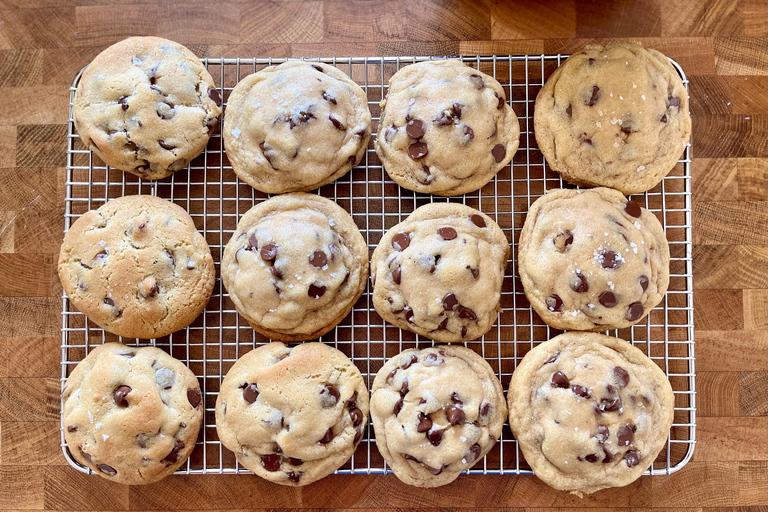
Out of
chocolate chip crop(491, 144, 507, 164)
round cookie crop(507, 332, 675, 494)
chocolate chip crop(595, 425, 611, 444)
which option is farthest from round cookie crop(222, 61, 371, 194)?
chocolate chip crop(595, 425, 611, 444)

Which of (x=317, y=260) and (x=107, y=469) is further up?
(x=317, y=260)

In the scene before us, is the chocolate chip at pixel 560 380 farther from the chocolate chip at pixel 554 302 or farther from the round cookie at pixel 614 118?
the round cookie at pixel 614 118

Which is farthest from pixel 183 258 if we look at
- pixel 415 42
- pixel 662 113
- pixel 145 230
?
pixel 662 113

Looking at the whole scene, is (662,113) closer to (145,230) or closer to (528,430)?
(528,430)

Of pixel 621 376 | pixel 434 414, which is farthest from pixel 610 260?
pixel 434 414

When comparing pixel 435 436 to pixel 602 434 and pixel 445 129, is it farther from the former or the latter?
pixel 445 129

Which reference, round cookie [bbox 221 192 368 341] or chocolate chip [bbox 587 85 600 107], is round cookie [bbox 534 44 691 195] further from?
round cookie [bbox 221 192 368 341]
